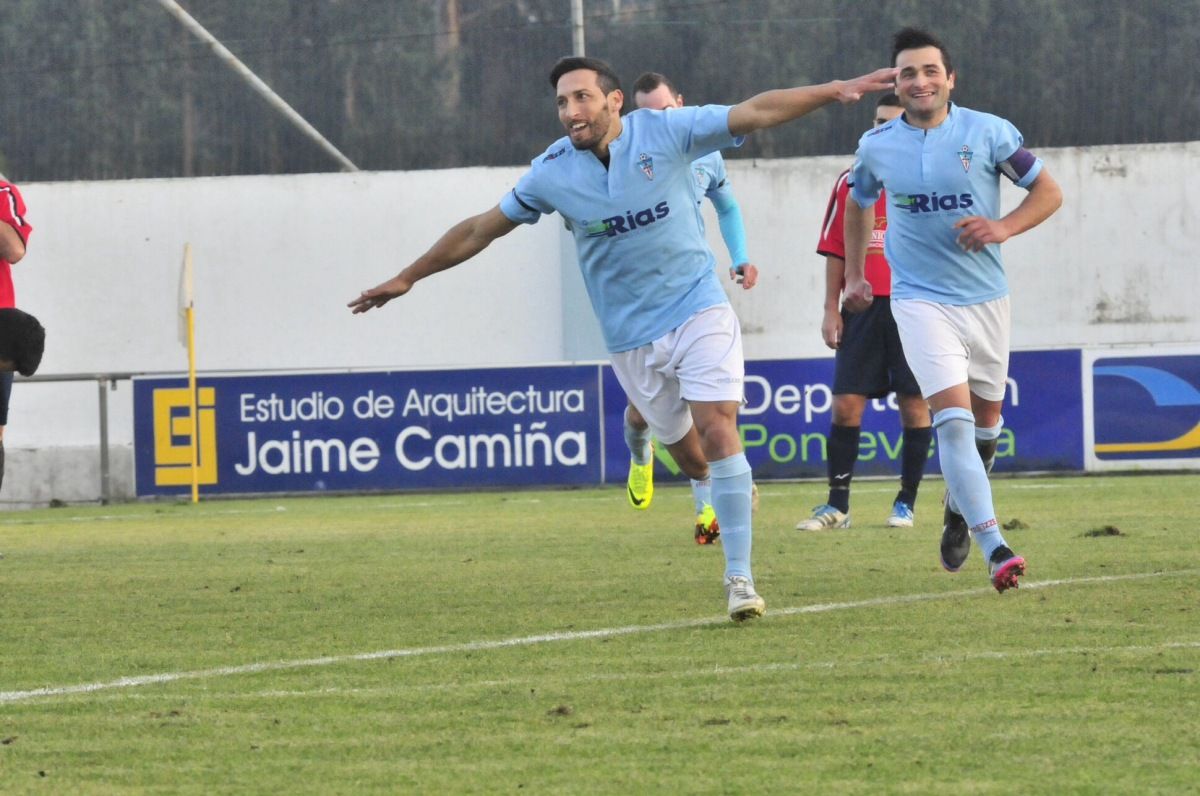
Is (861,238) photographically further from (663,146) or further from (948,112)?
(663,146)

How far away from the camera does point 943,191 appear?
718 centimetres

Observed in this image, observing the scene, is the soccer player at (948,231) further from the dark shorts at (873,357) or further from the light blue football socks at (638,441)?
the light blue football socks at (638,441)

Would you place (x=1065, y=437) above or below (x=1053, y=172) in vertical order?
below

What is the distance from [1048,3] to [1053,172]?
191cm

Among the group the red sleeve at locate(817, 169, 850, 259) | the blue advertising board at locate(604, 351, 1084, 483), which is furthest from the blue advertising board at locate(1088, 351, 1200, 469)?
the red sleeve at locate(817, 169, 850, 259)

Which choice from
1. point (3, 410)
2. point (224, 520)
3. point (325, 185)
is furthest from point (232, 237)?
point (3, 410)

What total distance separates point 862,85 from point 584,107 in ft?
3.26

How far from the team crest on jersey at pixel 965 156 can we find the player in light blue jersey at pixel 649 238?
0.72 metres

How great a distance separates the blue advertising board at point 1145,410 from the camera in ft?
53.5

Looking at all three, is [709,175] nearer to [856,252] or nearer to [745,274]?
[745,274]

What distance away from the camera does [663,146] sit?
22.3ft

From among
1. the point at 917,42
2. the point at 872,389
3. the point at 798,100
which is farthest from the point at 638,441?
the point at 798,100

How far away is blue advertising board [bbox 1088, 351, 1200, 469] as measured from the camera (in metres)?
16.3

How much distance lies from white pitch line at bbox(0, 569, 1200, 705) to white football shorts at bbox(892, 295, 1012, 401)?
79cm
